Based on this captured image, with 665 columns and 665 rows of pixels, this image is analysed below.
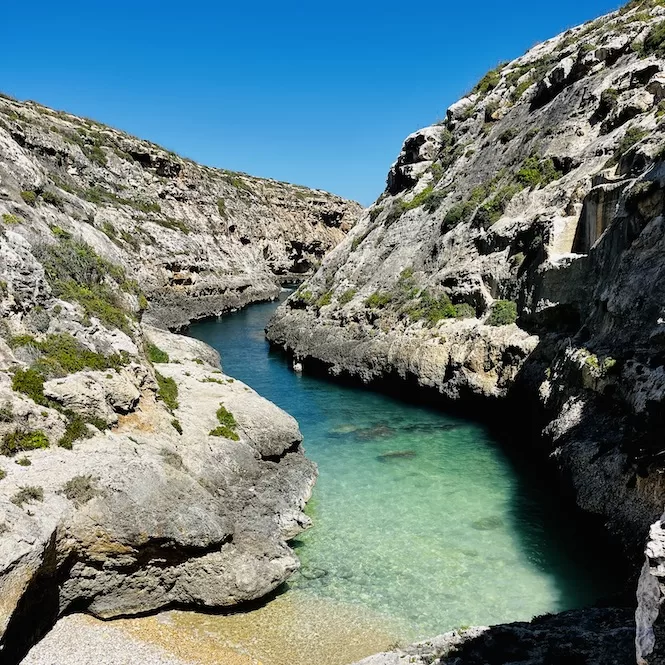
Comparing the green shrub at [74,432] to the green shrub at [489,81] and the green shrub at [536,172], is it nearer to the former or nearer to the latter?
the green shrub at [536,172]

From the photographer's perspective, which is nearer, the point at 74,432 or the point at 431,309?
the point at 74,432

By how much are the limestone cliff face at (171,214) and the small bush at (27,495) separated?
33187mm

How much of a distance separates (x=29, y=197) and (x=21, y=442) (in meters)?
13.0

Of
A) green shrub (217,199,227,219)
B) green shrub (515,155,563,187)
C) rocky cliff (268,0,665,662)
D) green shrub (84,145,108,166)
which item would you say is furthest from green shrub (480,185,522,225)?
green shrub (217,199,227,219)

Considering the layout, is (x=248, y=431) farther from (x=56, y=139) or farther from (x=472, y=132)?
(x=56, y=139)

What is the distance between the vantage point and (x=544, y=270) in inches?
1094

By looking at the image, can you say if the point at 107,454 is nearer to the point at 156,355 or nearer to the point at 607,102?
the point at 156,355

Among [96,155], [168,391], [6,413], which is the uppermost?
[96,155]

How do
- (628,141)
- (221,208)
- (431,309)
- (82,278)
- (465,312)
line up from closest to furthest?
(82,278), (628,141), (465,312), (431,309), (221,208)

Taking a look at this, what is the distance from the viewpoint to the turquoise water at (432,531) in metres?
14.6

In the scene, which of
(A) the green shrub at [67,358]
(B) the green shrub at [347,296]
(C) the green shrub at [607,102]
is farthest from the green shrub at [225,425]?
(C) the green shrub at [607,102]

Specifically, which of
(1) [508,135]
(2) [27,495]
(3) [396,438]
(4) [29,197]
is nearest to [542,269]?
(3) [396,438]

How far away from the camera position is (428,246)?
135 feet

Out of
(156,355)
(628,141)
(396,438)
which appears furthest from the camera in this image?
(628,141)
